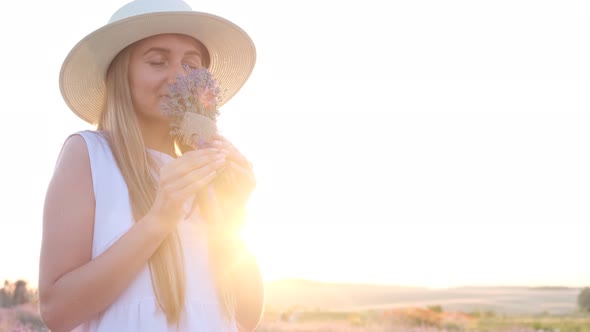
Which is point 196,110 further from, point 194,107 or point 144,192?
point 144,192

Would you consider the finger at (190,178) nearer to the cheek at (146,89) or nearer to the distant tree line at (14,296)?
the cheek at (146,89)

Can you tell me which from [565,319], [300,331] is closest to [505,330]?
[565,319]

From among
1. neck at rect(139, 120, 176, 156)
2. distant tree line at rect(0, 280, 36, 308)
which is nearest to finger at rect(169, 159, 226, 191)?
neck at rect(139, 120, 176, 156)

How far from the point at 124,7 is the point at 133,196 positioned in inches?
40.7

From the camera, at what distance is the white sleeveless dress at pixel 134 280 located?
282 cm

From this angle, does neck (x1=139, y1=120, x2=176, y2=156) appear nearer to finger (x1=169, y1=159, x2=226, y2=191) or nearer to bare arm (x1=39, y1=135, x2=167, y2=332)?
bare arm (x1=39, y1=135, x2=167, y2=332)

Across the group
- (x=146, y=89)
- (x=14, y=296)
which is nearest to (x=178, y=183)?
(x=146, y=89)

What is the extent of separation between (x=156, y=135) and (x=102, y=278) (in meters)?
0.88

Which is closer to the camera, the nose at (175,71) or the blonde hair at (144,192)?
the blonde hair at (144,192)

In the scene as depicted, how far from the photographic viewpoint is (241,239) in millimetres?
3244

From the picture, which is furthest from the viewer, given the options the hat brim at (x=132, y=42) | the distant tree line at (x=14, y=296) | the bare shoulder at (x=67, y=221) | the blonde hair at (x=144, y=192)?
the distant tree line at (x=14, y=296)

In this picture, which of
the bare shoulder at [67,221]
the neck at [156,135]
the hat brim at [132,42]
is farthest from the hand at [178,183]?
the hat brim at [132,42]

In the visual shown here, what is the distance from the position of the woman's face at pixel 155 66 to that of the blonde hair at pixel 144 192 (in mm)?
52

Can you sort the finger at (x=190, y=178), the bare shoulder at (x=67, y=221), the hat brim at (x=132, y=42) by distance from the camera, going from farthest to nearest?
1. the hat brim at (x=132, y=42)
2. the bare shoulder at (x=67, y=221)
3. the finger at (x=190, y=178)
